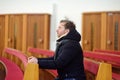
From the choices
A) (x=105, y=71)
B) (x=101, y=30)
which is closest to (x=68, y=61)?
(x=105, y=71)

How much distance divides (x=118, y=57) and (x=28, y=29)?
441cm

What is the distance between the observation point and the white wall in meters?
6.77

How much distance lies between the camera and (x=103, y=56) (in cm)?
364

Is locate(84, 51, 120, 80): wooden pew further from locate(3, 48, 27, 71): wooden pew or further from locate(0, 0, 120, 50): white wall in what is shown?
locate(0, 0, 120, 50): white wall

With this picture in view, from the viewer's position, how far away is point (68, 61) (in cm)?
240

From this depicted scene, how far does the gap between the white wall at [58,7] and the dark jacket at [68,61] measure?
438cm

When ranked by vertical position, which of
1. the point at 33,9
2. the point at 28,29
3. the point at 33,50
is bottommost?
the point at 33,50

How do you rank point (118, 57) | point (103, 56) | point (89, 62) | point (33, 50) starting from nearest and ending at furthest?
1. point (89, 62)
2. point (118, 57)
3. point (103, 56)
4. point (33, 50)

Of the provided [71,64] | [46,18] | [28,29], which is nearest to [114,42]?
[46,18]

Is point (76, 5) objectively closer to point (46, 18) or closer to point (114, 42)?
point (46, 18)

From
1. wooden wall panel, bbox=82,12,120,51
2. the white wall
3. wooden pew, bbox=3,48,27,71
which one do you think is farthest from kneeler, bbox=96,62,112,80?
the white wall

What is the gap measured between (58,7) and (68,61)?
5042 millimetres

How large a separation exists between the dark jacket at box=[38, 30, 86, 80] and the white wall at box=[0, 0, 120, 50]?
172 inches

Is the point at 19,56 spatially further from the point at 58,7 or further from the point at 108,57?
the point at 58,7
